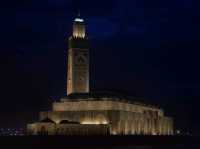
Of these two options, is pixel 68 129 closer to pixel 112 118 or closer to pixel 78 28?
pixel 112 118

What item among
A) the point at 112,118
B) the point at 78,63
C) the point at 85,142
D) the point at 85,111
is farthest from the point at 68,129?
the point at 78,63

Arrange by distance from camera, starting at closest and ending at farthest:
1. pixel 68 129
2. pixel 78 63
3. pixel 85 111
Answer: pixel 68 129
pixel 85 111
pixel 78 63

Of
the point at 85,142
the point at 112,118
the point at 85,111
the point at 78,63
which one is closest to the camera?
the point at 85,142

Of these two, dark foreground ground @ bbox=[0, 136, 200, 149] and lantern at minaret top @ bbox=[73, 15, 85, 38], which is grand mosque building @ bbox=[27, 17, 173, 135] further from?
dark foreground ground @ bbox=[0, 136, 200, 149]

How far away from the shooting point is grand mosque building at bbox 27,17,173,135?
299 ft

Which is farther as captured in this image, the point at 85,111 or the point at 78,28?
the point at 78,28

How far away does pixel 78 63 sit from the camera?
10494cm

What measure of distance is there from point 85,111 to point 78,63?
13.3 metres

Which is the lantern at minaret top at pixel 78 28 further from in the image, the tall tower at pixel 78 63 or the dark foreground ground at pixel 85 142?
the dark foreground ground at pixel 85 142

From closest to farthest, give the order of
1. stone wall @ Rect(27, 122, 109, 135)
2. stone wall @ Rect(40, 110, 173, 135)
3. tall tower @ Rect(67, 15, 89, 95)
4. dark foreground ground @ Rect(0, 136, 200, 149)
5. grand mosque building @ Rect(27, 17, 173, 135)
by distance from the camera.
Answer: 1. dark foreground ground @ Rect(0, 136, 200, 149)
2. stone wall @ Rect(27, 122, 109, 135)
3. grand mosque building @ Rect(27, 17, 173, 135)
4. stone wall @ Rect(40, 110, 173, 135)
5. tall tower @ Rect(67, 15, 89, 95)

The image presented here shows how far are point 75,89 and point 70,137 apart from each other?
25.5m

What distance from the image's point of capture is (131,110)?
324 feet

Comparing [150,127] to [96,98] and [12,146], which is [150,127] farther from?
[12,146]

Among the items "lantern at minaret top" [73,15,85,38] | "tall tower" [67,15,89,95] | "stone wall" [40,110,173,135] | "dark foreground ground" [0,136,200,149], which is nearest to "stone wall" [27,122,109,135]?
"stone wall" [40,110,173,135]
